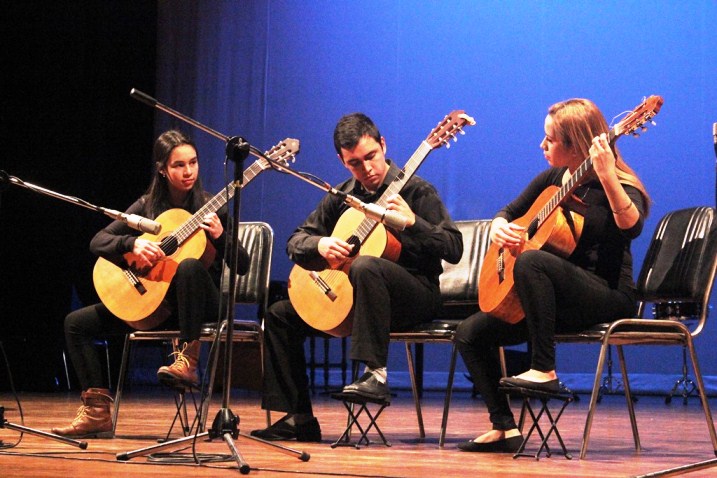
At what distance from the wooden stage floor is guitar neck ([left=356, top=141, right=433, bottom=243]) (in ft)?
2.42

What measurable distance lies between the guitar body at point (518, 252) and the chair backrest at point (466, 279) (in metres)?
0.62

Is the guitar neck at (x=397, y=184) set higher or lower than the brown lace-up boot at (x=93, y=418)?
higher

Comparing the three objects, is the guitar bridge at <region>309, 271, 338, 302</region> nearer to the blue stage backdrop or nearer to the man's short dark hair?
the man's short dark hair

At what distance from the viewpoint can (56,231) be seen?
7523 mm

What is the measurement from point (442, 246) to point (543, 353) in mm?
614

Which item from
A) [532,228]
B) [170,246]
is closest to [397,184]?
[532,228]

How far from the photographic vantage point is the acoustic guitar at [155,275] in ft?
12.1

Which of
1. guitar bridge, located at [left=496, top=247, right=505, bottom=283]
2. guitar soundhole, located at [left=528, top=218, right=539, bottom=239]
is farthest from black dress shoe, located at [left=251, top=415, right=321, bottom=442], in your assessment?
guitar soundhole, located at [left=528, top=218, right=539, bottom=239]

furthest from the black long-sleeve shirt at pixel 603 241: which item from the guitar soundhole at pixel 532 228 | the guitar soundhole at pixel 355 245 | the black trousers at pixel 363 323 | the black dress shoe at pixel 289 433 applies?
the black dress shoe at pixel 289 433

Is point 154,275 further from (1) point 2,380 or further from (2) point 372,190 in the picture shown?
(1) point 2,380

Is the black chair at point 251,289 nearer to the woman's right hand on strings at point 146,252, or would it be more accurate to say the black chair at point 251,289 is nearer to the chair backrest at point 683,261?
the woman's right hand on strings at point 146,252

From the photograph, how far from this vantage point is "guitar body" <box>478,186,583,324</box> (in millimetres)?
3092

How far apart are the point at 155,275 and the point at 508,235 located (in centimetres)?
135

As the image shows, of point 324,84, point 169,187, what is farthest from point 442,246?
point 324,84
